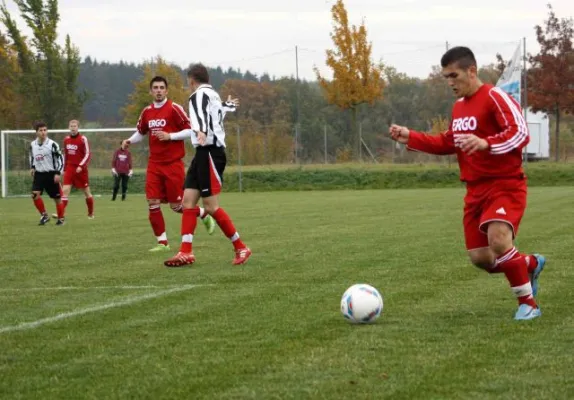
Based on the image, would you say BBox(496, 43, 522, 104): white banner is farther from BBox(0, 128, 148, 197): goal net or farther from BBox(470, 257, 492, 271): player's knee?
BBox(470, 257, 492, 271): player's knee

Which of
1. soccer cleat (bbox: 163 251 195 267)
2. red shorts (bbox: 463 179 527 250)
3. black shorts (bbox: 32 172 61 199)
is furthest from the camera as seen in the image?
black shorts (bbox: 32 172 61 199)

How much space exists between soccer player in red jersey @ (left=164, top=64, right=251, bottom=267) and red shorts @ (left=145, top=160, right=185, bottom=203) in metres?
1.81

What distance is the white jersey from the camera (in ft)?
34.8

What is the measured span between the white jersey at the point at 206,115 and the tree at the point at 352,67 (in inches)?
1283

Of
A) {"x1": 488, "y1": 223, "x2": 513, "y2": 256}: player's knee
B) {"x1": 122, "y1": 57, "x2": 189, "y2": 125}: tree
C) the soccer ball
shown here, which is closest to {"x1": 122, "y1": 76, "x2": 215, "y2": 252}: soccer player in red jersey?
the soccer ball

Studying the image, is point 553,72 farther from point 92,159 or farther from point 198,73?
point 198,73

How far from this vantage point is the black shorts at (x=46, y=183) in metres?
20.6

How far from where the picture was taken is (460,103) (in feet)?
23.5

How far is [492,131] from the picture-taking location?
7023 millimetres

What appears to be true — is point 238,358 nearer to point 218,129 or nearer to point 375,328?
A: point 375,328

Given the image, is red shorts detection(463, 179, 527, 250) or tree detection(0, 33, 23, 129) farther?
tree detection(0, 33, 23, 129)

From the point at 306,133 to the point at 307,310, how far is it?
4346 centimetres

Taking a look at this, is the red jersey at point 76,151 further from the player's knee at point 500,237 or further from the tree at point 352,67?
the tree at point 352,67

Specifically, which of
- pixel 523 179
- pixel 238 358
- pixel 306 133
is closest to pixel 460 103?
pixel 523 179
